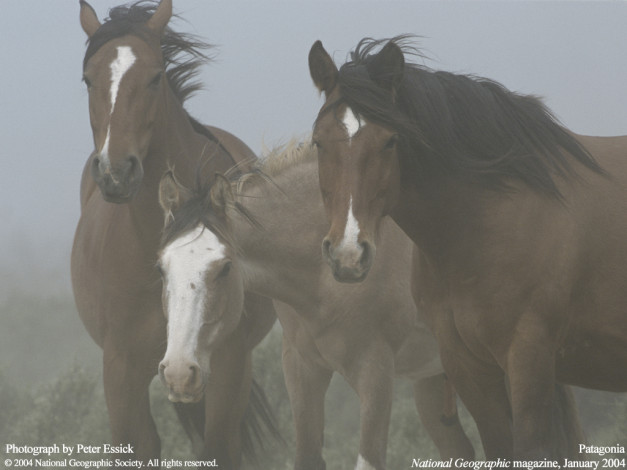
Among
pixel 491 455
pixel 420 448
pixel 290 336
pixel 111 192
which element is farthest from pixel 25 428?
pixel 491 455

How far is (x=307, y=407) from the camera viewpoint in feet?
20.9

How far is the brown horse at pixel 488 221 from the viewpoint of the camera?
4.34 m

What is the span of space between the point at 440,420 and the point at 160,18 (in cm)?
368

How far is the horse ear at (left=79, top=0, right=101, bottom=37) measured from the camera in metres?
6.30

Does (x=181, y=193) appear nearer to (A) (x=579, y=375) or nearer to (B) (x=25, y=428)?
(A) (x=579, y=375)

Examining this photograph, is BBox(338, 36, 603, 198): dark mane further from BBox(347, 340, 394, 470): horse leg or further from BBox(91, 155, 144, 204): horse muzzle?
BBox(347, 340, 394, 470): horse leg

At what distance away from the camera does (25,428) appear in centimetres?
1454

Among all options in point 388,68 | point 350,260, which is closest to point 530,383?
point 350,260

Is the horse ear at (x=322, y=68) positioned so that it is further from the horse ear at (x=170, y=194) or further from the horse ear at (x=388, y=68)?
the horse ear at (x=170, y=194)

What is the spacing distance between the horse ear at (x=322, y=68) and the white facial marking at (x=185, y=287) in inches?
48.1

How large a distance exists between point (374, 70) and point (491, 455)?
2137 millimetres

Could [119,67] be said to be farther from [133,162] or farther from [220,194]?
[220,194]

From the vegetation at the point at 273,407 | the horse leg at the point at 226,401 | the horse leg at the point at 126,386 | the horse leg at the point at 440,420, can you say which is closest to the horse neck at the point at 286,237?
the horse leg at the point at 226,401

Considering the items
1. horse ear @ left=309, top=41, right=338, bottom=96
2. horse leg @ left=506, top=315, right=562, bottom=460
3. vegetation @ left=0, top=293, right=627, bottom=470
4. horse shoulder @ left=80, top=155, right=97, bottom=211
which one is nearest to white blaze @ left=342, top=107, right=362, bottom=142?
horse ear @ left=309, top=41, right=338, bottom=96
